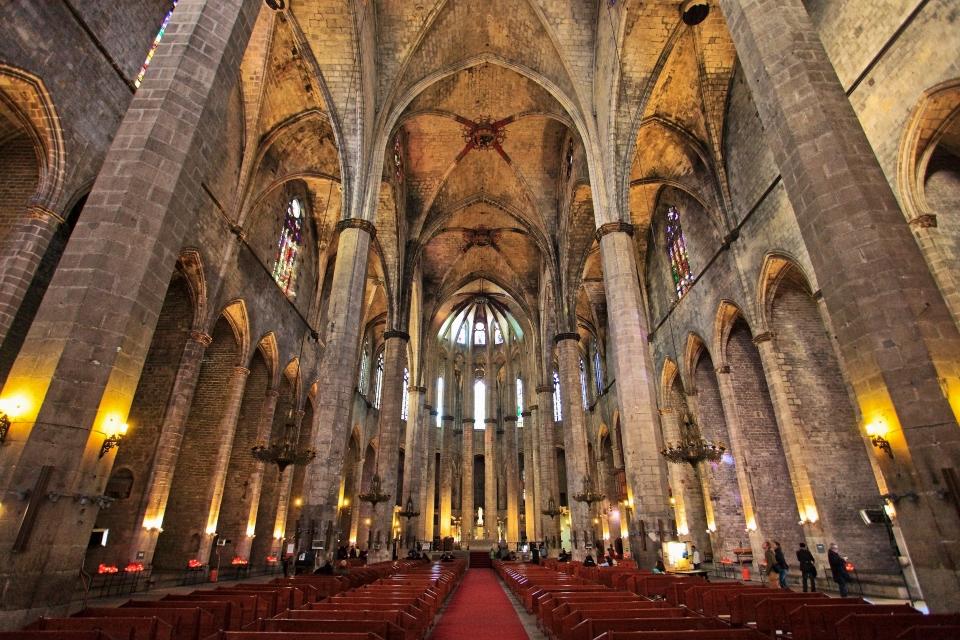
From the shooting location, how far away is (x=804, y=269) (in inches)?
503

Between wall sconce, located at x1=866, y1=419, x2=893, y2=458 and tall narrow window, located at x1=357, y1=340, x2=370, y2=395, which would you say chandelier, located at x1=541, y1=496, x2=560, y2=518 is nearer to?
tall narrow window, located at x1=357, y1=340, x2=370, y2=395

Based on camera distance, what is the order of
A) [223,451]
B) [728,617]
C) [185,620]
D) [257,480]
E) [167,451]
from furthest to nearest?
[257,480], [223,451], [167,451], [728,617], [185,620]

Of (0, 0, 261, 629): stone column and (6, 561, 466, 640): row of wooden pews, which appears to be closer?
(6, 561, 466, 640): row of wooden pews

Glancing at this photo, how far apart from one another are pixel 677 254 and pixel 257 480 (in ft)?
62.0

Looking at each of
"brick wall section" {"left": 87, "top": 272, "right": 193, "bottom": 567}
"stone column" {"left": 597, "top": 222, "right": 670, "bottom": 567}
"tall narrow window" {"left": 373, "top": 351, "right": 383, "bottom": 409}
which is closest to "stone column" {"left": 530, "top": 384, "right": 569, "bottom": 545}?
"tall narrow window" {"left": 373, "top": 351, "right": 383, "bottom": 409}

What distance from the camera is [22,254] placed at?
8.91 metres

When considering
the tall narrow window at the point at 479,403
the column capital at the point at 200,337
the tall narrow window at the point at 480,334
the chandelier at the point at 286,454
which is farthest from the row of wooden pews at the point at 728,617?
the tall narrow window at the point at 480,334

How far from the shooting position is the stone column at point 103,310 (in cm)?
456

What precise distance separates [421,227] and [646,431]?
16.4 meters

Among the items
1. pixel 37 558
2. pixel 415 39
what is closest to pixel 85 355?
pixel 37 558

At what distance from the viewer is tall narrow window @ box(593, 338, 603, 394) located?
31.0m

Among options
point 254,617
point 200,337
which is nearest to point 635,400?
point 254,617

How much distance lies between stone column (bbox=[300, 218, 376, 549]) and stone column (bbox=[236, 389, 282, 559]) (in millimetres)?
6684

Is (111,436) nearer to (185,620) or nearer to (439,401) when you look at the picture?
(185,620)
